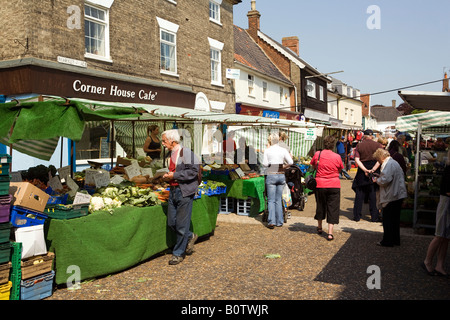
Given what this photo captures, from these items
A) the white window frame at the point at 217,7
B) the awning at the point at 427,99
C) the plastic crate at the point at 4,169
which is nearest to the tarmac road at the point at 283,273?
the plastic crate at the point at 4,169

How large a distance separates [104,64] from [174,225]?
8.54 metres

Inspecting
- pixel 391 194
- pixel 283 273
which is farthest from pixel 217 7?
pixel 283 273

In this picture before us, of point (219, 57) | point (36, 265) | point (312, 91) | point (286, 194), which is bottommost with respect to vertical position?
point (36, 265)

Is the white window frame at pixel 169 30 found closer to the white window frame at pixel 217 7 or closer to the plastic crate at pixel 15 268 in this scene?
the white window frame at pixel 217 7

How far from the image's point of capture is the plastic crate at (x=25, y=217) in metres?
4.62

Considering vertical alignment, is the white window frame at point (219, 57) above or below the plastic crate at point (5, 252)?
above

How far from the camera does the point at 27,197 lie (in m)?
4.74

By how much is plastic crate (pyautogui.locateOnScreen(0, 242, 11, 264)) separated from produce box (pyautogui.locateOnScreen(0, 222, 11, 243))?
53 millimetres

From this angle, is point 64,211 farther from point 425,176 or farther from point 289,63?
point 289,63

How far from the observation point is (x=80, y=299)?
4.75 meters

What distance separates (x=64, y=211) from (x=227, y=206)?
5.62m

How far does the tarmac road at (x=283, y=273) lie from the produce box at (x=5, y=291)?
0.60 metres

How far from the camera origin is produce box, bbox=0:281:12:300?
14.1 ft

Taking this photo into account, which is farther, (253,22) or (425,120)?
(253,22)
